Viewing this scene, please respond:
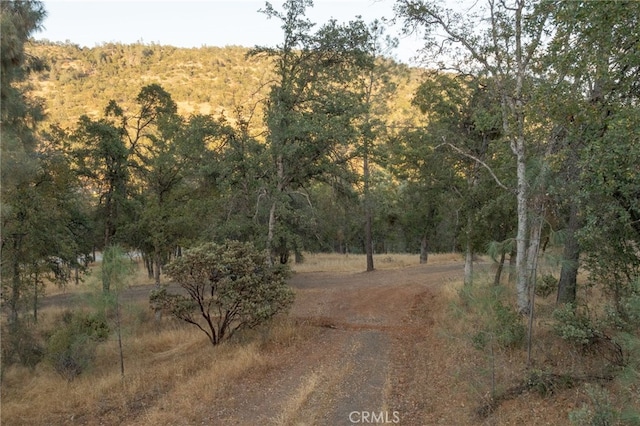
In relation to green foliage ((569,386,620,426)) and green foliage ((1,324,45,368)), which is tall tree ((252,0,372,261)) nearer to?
green foliage ((1,324,45,368))

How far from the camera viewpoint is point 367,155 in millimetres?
15625

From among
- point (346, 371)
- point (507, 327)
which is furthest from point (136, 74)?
point (507, 327)

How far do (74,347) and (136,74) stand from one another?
109199 millimetres

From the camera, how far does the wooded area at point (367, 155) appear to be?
6.38m

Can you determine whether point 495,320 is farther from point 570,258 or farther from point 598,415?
point 598,415

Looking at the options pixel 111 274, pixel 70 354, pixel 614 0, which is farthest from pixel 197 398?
pixel 614 0

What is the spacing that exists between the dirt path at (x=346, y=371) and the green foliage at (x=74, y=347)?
6.01 m

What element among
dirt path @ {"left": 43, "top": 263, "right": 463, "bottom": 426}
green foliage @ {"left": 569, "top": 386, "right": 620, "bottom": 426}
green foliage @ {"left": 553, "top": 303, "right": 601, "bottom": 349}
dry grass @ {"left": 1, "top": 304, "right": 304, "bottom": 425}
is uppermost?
green foliage @ {"left": 553, "top": 303, "right": 601, "bottom": 349}

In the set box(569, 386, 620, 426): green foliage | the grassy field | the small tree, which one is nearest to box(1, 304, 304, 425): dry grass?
the grassy field

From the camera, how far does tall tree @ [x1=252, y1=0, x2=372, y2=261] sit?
48.3 feet

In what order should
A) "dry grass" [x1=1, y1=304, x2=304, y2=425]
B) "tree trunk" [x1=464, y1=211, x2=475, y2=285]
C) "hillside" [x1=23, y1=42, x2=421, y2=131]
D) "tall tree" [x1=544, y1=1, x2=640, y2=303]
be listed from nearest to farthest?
1. "tall tree" [x1=544, y1=1, x2=640, y2=303]
2. "dry grass" [x1=1, y1=304, x2=304, y2=425]
3. "tree trunk" [x1=464, y1=211, x2=475, y2=285]
4. "hillside" [x1=23, y1=42, x2=421, y2=131]

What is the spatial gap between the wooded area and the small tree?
2.91 meters

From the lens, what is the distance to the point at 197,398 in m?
8.69

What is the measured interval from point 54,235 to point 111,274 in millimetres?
6197
